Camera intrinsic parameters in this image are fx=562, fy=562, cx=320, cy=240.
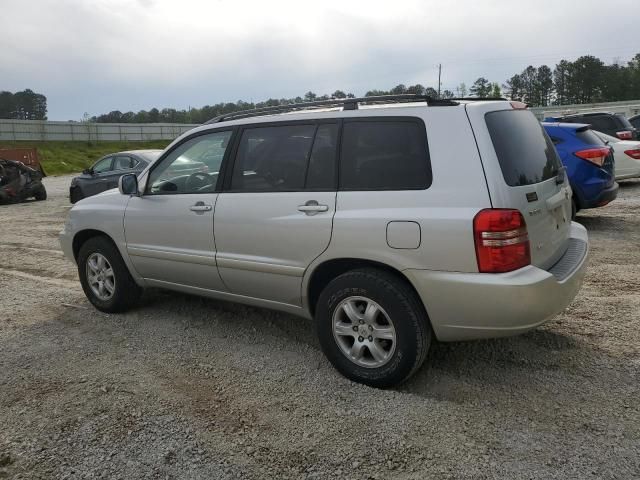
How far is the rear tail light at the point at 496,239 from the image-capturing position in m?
3.06

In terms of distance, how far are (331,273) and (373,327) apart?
0.50m

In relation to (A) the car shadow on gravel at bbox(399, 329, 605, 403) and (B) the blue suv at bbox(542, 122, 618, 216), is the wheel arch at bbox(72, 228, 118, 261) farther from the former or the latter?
(B) the blue suv at bbox(542, 122, 618, 216)

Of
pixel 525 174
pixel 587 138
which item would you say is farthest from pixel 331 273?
pixel 587 138

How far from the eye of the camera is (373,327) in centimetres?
350

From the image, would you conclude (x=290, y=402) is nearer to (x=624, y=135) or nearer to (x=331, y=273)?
(x=331, y=273)

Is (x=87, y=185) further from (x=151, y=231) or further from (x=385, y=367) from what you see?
(x=385, y=367)

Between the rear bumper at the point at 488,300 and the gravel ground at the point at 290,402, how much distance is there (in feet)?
1.59

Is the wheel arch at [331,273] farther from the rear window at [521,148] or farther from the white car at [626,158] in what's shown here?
the white car at [626,158]

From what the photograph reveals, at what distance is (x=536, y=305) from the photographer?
3.14m

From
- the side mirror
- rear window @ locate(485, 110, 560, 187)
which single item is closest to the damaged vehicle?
the side mirror

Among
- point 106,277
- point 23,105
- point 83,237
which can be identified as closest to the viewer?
point 106,277

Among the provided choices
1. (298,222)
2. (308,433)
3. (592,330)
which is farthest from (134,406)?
(592,330)

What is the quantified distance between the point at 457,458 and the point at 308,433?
0.81 meters

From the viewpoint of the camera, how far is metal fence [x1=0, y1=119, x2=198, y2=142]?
170ft
